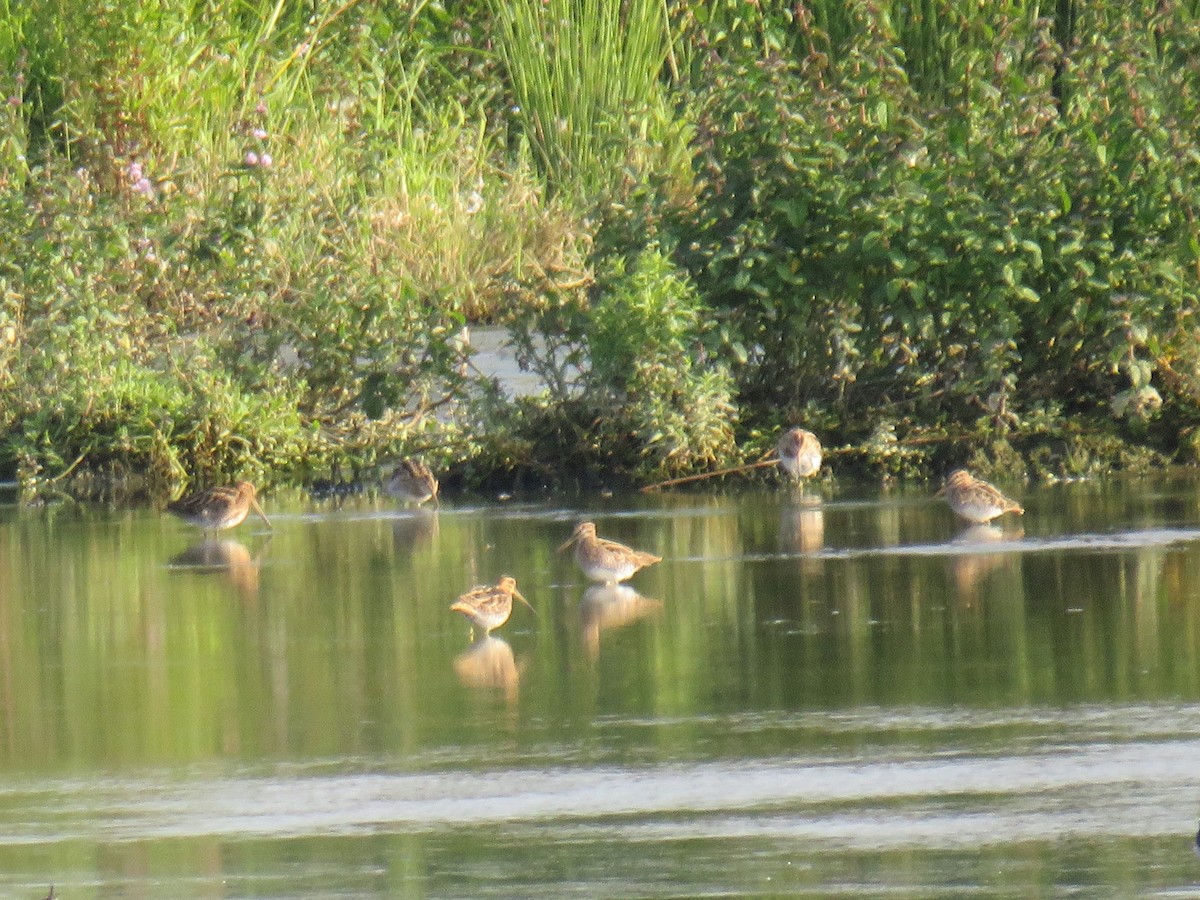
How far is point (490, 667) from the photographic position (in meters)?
8.25

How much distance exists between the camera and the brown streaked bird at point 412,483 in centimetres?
1295

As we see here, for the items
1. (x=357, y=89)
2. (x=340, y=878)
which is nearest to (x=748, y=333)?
(x=357, y=89)

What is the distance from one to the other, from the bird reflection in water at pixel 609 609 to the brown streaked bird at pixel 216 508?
256cm

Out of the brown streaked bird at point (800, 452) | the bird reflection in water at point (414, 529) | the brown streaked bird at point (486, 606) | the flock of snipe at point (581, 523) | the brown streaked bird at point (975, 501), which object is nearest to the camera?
the brown streaked bird at point (486, 606)

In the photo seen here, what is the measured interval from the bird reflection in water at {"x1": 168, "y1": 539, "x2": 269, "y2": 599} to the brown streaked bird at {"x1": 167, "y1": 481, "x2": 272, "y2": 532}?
0.42 ft

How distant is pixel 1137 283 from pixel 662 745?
709cm

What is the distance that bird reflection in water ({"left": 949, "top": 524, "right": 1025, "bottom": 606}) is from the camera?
31.5 feet

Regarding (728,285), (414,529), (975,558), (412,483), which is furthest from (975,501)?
(412,483)

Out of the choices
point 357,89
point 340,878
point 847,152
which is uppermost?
point 357,89

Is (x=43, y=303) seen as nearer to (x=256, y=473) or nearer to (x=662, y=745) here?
(x=256, y=473)

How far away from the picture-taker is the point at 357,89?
17.9 meters

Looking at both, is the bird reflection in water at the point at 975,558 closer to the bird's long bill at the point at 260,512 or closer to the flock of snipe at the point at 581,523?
the flock of snipe at the point at 581,523

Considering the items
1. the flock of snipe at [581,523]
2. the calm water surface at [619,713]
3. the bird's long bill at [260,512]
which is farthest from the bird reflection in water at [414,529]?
the bird's long bill at [260,512]

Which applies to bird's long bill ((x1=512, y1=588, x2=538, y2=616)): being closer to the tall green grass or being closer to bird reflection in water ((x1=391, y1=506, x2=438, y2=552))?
bird reflection in water ((x1=391, y1=506, x2=438, y2=552))
